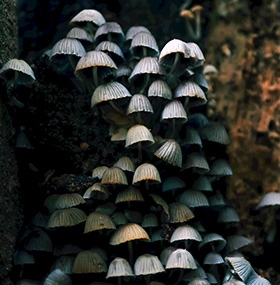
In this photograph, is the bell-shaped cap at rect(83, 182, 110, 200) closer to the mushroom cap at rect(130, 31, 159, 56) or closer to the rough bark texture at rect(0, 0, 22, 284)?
the rough bark texture at rect(0, 0, 22, 284)

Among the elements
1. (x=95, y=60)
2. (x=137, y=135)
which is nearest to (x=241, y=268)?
(x=137, y=135)

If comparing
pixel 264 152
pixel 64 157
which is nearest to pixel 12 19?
pixel 64 157

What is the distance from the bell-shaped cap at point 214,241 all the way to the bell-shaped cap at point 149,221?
34cm

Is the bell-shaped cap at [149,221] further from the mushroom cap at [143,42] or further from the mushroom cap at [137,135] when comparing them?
the mushroom cap at [143,42]

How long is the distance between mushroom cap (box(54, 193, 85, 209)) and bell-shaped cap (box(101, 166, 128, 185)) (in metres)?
0.19

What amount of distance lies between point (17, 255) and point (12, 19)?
4.74 feet

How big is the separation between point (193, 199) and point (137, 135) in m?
0.55

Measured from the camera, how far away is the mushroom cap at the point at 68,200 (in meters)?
2.18

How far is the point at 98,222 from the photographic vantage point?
6.88 feet

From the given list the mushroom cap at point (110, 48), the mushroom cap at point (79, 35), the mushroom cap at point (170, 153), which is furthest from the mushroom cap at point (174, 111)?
the mushroom cap at point (79, 35)

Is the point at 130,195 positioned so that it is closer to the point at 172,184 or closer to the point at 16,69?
the point at 172,184

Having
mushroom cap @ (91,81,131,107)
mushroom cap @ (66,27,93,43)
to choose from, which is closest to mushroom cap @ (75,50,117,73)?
mushroom cap @ (91,81,131,107)

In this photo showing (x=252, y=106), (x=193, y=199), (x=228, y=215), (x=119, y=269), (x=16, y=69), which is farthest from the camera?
(x=252, y=106)

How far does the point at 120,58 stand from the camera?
2.42 m
